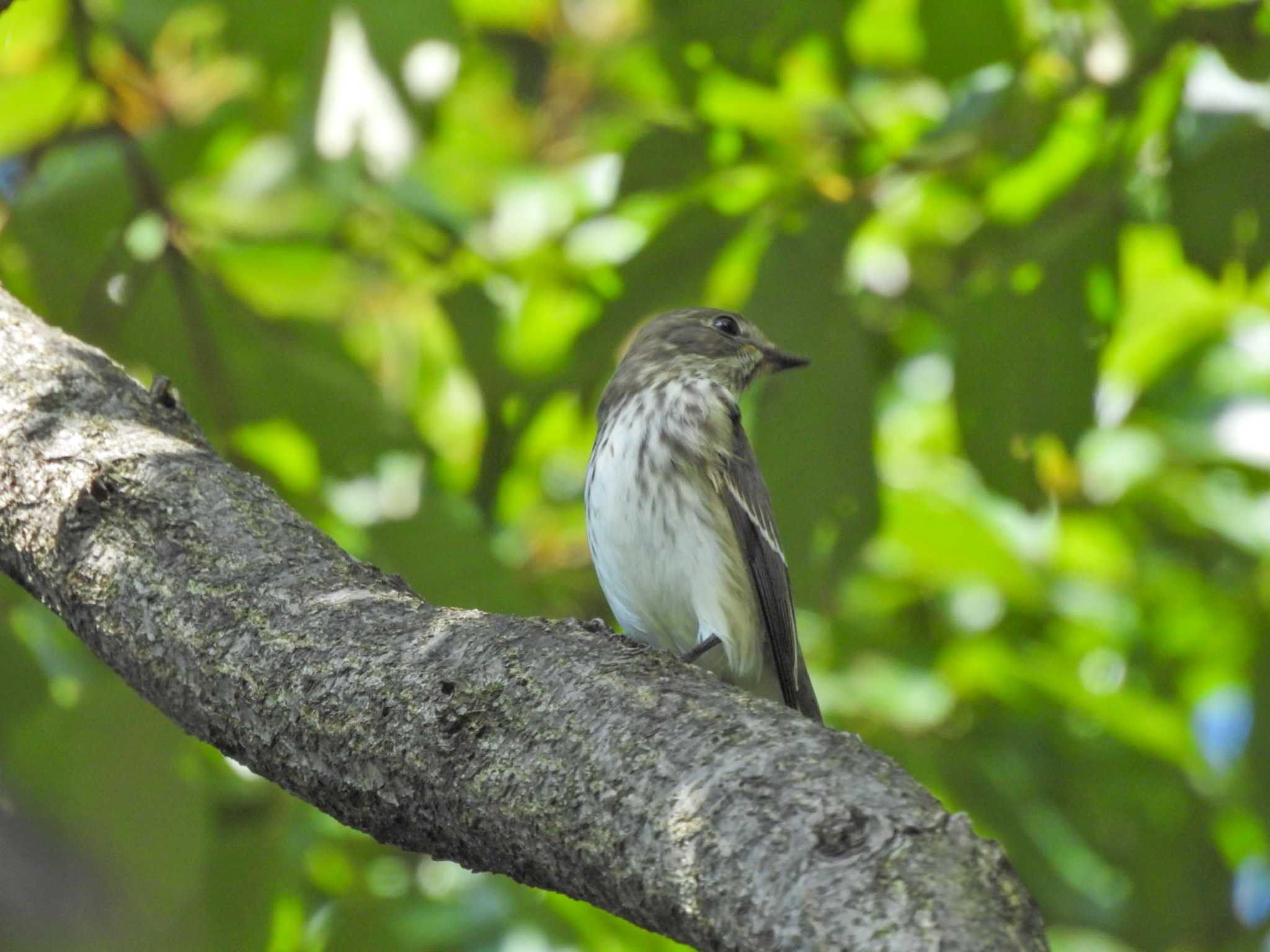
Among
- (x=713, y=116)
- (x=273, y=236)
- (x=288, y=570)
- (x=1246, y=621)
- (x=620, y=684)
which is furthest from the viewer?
(x=1246, y=621)

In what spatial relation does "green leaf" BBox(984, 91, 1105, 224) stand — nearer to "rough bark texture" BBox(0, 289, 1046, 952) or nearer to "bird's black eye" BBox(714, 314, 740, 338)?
"bird's black eye" BBox(714, 314, 740, 338)

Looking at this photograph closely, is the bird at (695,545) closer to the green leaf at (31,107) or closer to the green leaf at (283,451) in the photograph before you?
the green leaf at (283,451)

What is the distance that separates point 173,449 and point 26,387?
0.98 feet

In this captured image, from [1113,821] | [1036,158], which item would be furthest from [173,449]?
[1113,821]

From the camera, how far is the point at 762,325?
3688 mm

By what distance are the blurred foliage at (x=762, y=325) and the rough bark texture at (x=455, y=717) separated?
20.4 inches

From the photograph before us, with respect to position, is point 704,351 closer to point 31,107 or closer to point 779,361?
point 779,361

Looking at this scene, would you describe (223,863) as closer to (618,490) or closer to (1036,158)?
(618,490)

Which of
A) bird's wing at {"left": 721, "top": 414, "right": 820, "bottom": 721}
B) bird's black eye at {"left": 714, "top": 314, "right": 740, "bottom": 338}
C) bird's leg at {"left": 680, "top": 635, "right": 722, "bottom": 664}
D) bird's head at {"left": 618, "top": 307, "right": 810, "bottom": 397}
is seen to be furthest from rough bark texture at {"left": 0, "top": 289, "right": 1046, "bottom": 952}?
bird's black eye at {"left": 714, "top": 314, "right": 740, "bottom": 338}

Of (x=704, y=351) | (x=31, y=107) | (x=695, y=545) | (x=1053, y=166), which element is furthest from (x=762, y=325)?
(x=31, y=107)

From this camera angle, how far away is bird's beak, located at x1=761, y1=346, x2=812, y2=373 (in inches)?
147

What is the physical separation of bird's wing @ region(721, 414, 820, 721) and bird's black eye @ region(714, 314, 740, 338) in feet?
2.98

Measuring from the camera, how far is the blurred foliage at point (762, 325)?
3.60 metres

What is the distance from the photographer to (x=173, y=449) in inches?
98.7
